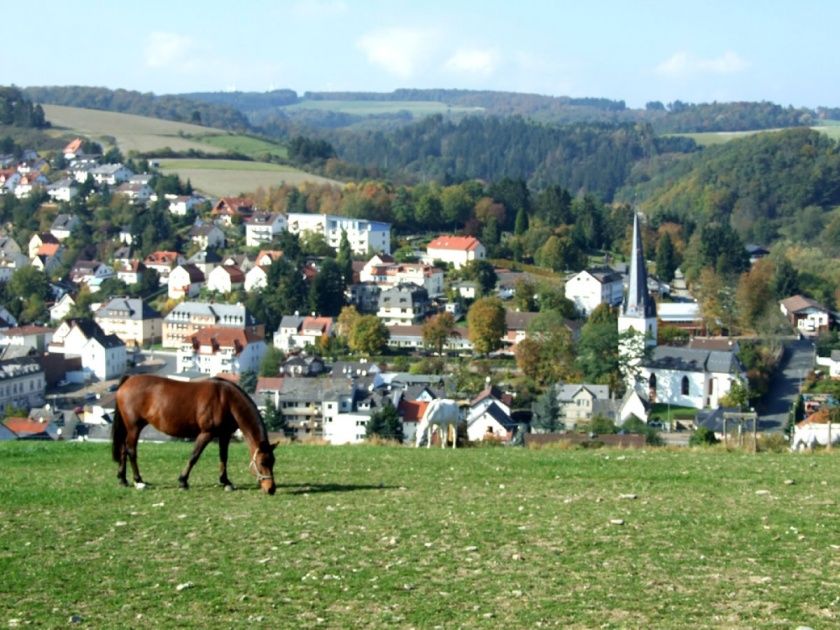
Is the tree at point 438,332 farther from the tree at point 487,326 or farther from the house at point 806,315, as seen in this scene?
the house at point 806,315

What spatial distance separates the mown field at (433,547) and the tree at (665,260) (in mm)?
62170

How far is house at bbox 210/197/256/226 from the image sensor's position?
87.6 meters

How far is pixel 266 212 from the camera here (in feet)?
287

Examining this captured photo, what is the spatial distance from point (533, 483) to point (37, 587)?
14.0 ft

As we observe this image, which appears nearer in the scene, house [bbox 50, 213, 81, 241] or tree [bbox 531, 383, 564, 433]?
tree [bbox 531, 383, 564, 433]

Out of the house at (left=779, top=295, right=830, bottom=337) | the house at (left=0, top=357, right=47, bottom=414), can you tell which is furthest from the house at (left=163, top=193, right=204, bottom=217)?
the house at (left=779, top=295, right=830, bottom=337)

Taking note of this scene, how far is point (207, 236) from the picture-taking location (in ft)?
272

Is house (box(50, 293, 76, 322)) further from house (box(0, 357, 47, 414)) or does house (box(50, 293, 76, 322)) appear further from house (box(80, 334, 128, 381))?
house (box(0, 357, 47, 414))

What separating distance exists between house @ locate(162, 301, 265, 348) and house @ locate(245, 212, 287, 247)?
51.5 ft

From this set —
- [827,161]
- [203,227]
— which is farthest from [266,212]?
[827,161]

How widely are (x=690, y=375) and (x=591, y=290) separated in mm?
18044

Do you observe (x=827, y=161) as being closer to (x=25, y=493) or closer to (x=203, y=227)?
(x=203, y=227)

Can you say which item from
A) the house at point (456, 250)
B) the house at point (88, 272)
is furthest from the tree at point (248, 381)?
the house at point (88, 272)

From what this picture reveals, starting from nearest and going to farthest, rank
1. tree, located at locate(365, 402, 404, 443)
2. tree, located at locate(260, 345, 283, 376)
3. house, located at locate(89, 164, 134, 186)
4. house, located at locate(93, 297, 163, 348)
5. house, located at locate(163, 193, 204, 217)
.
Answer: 1. tree, located at locate(365, 402, 404, 443)
2. tree, located at locate(260, 345, 283, 376)
3. house, located at locate(93, 297, 163, 348)
4. house, located at locate(163, 193, 204, 217)
5. house, located at locate(89, 164, 134, 186)
